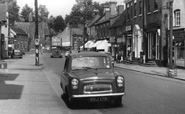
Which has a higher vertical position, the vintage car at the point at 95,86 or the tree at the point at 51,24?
the tree at the point at 51,24

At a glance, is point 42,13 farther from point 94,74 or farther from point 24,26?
point 94,74

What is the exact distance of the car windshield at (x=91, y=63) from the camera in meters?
9.73

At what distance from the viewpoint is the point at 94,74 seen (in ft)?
29.0

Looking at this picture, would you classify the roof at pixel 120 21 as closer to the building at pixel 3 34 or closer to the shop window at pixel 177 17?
the shop window at pixel 177 17

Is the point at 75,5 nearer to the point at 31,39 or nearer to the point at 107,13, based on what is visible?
the point at 31,39

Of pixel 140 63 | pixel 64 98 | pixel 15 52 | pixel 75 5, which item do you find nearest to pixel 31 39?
pixel 75 5

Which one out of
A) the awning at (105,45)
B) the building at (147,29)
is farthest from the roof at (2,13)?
the building at (147,29)

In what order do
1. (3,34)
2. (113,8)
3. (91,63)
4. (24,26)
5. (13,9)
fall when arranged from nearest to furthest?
(91,63)
(3,34)
(113,8)
(24,26)
(13,9)

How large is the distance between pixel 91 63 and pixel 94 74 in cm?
100

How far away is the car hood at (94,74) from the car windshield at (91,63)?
418 millimetres

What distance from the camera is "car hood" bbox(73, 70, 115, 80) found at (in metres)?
8.68

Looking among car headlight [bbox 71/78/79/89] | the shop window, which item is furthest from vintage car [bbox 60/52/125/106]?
the shop window

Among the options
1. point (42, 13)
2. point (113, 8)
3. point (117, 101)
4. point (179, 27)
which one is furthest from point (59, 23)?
point (117, 101)

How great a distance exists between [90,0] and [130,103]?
311 feet
